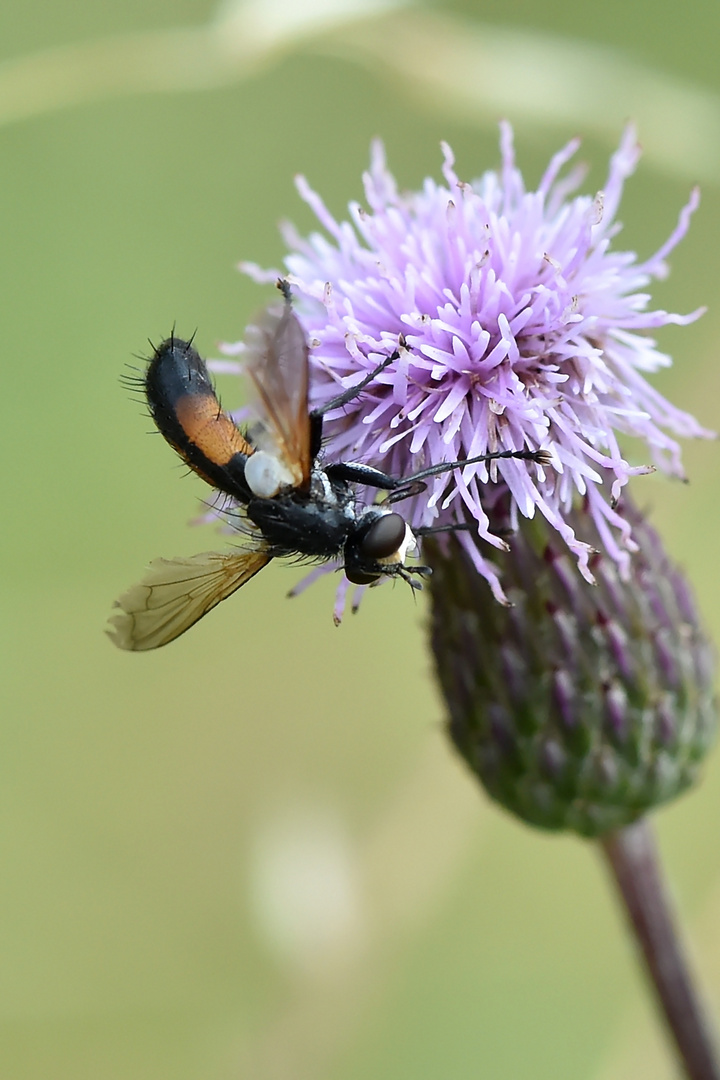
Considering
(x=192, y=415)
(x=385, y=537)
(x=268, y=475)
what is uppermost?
(x=192, y=415)

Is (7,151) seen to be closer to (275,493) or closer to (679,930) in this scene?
(275,493)

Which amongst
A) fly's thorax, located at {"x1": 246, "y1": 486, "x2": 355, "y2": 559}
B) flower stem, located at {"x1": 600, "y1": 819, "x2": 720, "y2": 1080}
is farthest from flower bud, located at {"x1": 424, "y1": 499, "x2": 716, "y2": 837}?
fly's thorax, located at {"x1": 246, "y1": 486, "x2": 355, "y2": 559}

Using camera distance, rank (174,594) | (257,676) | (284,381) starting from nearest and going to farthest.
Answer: (284,381) → (174,594) → (257,676)

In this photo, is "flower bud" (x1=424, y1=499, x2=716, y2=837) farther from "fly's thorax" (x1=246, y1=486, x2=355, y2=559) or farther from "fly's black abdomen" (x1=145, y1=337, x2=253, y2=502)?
"fly's black abdomen" (x1=145, y1=337, x2=253, y2=502)

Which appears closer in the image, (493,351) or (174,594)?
(493,351)

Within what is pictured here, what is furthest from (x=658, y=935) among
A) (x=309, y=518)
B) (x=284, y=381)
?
(x=284, y=381)

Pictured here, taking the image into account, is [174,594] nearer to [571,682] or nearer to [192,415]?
[192,415]

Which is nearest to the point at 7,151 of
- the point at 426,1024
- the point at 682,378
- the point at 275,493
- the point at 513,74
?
the point at 513,74
